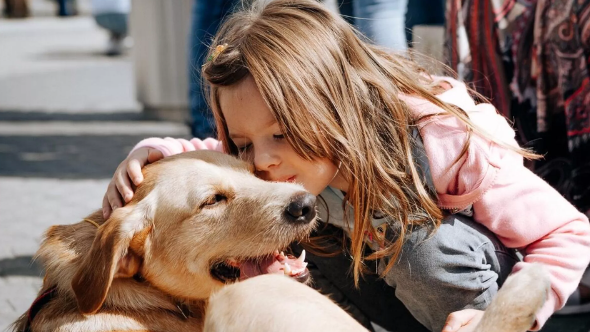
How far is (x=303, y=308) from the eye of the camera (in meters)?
1.97

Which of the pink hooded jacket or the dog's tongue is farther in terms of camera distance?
the dog's tongue

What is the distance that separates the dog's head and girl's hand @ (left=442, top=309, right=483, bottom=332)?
Result: 584mm

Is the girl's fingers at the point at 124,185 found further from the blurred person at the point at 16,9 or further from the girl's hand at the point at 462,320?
the blurred person at the point at 16,9

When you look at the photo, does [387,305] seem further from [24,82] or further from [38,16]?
[38,16]

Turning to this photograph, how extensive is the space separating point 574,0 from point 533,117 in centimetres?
59

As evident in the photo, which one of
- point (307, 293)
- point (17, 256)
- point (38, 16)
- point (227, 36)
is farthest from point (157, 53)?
point (38, 16)

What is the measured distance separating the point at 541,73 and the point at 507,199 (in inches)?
37.6

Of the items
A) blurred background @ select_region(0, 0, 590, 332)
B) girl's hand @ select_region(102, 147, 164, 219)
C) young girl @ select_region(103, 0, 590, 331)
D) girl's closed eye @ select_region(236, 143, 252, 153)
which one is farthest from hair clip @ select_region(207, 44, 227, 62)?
blurred background @ select_region(0, 0, 590, 332)

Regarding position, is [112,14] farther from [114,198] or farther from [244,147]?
[114,198]

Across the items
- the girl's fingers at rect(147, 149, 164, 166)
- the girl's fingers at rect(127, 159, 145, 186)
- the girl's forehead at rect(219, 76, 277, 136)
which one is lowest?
the girl's fingers at rect(147, 149, 164, 166)

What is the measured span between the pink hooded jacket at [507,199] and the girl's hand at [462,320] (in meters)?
0.27

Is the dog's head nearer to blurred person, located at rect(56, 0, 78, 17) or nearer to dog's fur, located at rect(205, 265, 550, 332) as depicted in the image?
dog's fur, located at rect(205, 265, 550, 332)

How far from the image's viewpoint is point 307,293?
212 centimetres

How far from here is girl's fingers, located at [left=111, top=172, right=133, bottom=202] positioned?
8.82 ft
